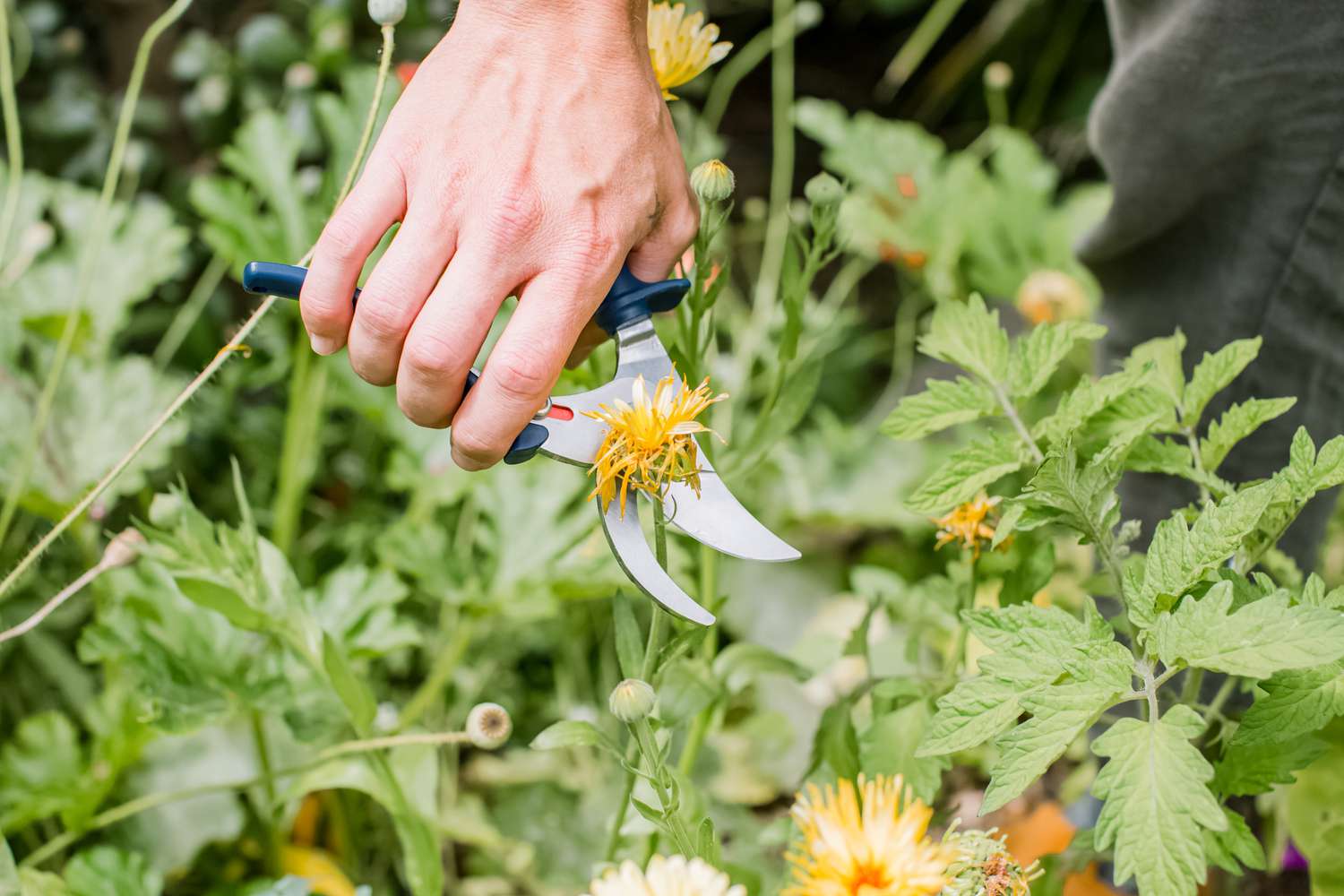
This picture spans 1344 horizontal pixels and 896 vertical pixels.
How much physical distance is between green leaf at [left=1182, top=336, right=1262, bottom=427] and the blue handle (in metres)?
0.39

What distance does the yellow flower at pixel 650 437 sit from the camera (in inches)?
23.3

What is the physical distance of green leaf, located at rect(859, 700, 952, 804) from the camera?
0.70m

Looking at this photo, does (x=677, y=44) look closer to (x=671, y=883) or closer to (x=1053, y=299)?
(x=671, y=883)

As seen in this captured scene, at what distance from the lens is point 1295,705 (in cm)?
56

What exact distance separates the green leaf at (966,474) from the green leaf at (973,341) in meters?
0.05

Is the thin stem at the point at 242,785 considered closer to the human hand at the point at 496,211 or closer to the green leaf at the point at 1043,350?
the human hand at the point at 496,211

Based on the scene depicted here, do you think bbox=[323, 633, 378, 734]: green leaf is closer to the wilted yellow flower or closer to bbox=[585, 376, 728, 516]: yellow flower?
bbox=[585, 376, 728, 516]: yellow flower

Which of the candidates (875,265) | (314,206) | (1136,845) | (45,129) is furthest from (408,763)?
(875,265)

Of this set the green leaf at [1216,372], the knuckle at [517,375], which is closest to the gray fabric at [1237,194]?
the green leaf at [1216,372]

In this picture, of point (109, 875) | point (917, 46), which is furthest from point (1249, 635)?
point (917, 46)

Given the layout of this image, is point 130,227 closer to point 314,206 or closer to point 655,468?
point 314,206

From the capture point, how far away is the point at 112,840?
3.06 ft

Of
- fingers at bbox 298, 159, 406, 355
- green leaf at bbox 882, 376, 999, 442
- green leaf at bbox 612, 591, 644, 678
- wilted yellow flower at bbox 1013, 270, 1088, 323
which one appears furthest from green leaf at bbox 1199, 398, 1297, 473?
wilted yellow flower at bbox 1013, 270, 1088, 323

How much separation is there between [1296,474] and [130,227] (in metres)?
1.11
